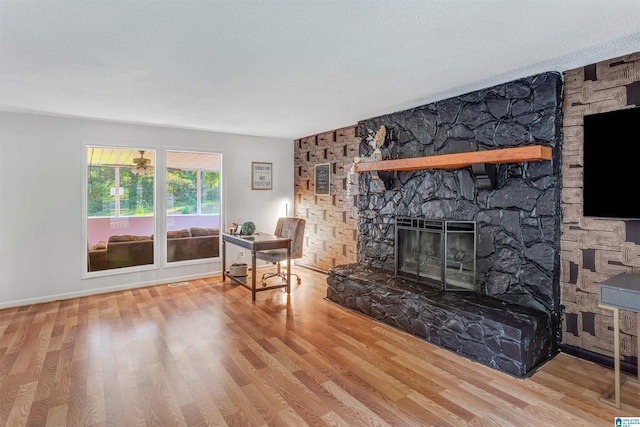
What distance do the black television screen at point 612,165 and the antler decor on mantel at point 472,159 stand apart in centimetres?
32

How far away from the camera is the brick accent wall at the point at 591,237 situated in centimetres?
256

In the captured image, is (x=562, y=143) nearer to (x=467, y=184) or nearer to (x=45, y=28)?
(x=467, y=184)

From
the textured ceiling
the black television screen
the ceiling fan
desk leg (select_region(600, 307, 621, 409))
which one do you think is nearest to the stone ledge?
desk leg (select_region(600, 307, 621, 409))

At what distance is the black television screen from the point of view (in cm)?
248

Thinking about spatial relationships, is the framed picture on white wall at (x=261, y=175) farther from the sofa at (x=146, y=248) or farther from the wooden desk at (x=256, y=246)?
the wooden desk at (x=256, y=246)

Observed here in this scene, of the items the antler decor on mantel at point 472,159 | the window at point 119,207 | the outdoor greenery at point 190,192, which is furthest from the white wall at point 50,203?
the antler decor on mantel at point 472,159

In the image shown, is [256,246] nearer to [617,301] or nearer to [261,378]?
[261,378]

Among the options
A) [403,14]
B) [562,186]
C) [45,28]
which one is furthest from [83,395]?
[562,186]

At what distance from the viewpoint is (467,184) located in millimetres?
3449

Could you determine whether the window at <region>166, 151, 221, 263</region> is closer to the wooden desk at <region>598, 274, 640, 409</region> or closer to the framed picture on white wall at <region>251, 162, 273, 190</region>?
the framed picture on white wall at <region>251, 162, 273, 190</region>

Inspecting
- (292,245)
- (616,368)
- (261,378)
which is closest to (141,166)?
(292,245)

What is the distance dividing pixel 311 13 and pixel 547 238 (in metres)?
2.58

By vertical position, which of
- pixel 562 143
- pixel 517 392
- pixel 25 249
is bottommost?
pixel 517 392

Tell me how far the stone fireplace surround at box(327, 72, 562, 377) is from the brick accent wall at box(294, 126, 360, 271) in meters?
1.17
